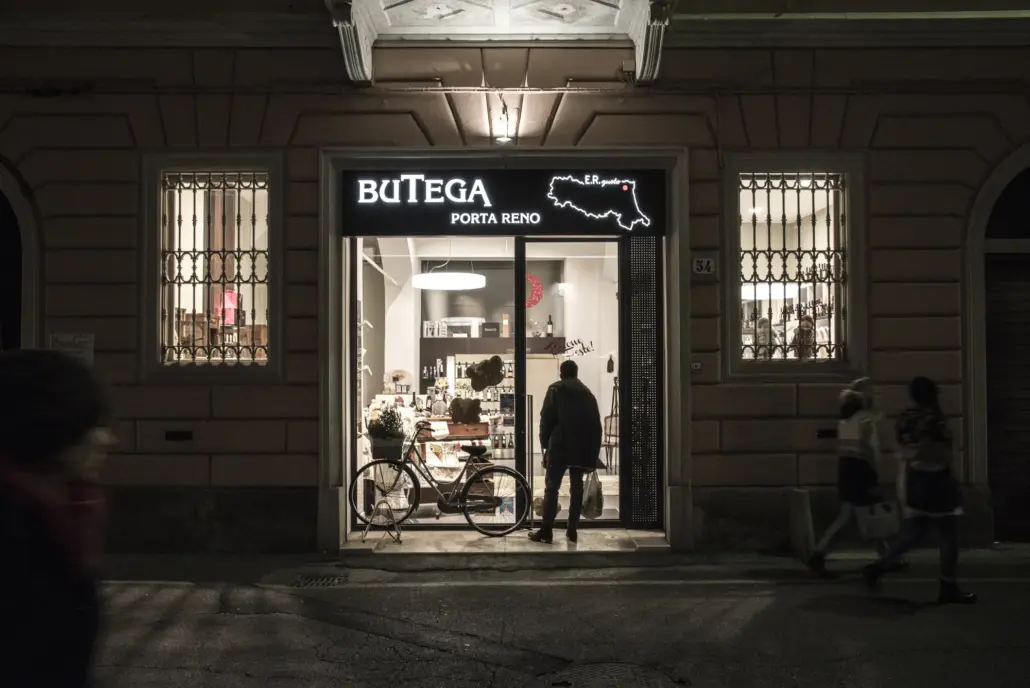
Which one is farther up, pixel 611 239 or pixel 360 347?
pixel 611 239

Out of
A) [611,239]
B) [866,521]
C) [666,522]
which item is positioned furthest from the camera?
[611,239]

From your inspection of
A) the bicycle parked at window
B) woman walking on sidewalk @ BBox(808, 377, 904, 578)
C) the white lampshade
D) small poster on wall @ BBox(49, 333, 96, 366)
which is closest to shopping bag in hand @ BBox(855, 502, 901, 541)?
woman walking on sidewalk @ BBox(808, 377, 904, 578)

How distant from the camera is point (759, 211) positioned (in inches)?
322

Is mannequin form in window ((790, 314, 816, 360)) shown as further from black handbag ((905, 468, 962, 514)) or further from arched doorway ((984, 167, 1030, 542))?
black handbag ((905, 468, 962, 514))

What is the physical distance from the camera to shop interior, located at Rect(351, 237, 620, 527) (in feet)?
28.7

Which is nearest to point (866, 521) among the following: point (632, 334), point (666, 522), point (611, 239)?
→ point (666, 522)

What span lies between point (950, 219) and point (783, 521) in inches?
138

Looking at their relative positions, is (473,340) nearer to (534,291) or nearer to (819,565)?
(534,291)

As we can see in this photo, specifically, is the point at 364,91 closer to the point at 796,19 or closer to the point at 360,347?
the point at 360,347

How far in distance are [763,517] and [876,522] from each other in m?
1.49

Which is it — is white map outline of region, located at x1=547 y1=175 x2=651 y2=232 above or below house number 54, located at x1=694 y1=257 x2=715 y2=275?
above

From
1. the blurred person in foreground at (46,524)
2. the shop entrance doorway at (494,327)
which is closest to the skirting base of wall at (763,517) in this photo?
the shop entrance doorway at (494,327)

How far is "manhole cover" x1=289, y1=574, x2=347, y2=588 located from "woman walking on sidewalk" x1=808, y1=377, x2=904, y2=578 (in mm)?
4288

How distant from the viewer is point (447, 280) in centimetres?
905
